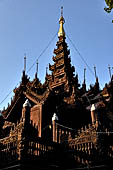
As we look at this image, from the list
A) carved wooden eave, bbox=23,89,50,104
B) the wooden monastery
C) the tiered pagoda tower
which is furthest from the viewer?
the tiered pagoda tower

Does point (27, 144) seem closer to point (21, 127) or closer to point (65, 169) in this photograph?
point (21, 127)

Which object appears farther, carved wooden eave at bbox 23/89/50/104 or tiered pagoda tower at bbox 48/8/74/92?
tiered pagoda tower at bbox 48/8/74/92

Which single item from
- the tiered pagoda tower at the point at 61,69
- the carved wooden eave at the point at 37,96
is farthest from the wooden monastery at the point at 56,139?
the tiered pagoda tower at the point at 61,69

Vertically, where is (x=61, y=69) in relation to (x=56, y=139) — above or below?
above

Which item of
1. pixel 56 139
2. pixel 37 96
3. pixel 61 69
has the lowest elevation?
pixel 56 139

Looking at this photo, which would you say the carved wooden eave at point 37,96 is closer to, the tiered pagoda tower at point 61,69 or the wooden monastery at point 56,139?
the wooden monastery at point 56,139

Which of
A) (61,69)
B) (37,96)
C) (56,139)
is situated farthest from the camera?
(61,69)

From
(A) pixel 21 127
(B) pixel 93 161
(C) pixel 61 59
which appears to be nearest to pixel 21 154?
(A) pixel 21 127

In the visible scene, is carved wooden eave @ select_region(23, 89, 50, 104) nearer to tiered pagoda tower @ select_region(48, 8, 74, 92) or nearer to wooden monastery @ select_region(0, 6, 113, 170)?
wooden monastery @ select_region(0, 6, 113, 170)

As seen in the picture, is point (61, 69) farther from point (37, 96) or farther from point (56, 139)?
point (56, 139)

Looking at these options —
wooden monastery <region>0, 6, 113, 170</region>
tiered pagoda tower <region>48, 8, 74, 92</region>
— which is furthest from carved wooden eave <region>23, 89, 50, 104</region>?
tiered pagoda tower <region>48, 8, 74, 92</region>

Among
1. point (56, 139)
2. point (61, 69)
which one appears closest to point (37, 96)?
point (56, 139)

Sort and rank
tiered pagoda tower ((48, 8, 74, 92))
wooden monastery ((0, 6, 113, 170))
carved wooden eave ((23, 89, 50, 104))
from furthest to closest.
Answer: tiered pagoda tower ((48, 8, 74, 92)) → carved wooden eave ((23, 89, 50, 104)) → wooden monastery ((0, 6, 113, 170))

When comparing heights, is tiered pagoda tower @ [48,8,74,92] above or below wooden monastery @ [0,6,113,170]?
above
